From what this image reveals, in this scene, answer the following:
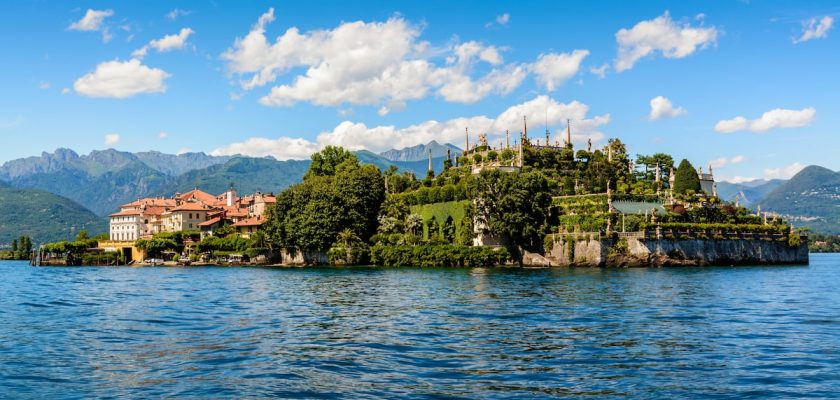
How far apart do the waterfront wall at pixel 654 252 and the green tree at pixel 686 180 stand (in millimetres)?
10040

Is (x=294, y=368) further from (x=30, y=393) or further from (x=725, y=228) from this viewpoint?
(x=725, y=228)

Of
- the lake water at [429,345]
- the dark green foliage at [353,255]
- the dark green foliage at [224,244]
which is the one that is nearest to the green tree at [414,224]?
the dark green foliage at [353,255]

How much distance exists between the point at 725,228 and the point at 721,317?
59515 mm

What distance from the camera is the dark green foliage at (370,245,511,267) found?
291 feet

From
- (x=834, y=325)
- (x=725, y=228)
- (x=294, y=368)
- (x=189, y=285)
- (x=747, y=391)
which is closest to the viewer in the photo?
(x=747, y=391)

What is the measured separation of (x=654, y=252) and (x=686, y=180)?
18186mm

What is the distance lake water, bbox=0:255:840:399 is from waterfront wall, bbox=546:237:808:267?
34.8 metres

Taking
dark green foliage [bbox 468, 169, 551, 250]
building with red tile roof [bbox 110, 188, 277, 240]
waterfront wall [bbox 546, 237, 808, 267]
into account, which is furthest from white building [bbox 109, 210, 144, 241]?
waterfront wall [bbox 546, 237, 808, 267]

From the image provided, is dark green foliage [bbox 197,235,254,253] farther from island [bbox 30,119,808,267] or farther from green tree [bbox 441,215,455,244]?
green tree [bbox 441,215,455,244]

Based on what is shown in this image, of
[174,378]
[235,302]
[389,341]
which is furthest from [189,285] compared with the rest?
[174,378]

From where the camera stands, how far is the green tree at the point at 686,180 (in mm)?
97688

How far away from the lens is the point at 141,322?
34312 mm

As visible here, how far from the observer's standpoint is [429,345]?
26578 mm

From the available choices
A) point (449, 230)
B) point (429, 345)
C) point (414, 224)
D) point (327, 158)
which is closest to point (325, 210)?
point (414, 224)
